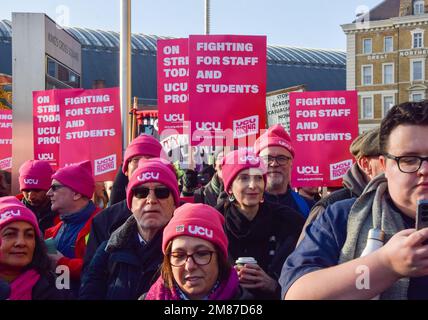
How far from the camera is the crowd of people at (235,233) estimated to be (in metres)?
1.83

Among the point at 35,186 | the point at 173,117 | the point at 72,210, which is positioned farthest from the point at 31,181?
the point at 173,117

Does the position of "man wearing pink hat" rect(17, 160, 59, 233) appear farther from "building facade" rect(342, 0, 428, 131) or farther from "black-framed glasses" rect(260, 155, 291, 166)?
"building facade" rect(342, 0, 428, 131)

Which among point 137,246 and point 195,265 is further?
point 137,246

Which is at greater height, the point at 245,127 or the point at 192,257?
the point at 245,127

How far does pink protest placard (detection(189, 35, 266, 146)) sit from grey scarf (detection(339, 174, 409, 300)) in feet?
10.4

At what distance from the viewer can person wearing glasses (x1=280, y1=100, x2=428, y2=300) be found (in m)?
1.67

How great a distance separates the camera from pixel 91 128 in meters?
5.95

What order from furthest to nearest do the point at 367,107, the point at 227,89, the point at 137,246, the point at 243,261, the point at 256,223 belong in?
the point at 367,107
the point at 227,89
the point at 256,223
the point at 137,246
the point at 243,261

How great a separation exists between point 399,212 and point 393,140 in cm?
20

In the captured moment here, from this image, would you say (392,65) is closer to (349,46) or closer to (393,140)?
(349,46)

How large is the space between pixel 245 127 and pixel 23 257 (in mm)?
2453

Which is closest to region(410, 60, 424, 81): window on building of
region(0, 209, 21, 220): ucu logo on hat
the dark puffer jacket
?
the dark puffer jacket

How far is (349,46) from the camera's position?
27344 millimetres

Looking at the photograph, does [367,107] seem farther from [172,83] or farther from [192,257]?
[192,257]
